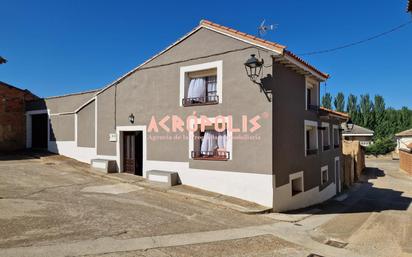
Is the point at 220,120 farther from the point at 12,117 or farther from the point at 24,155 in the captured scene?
the point at 12,117

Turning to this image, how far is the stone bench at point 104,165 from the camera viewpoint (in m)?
13.0

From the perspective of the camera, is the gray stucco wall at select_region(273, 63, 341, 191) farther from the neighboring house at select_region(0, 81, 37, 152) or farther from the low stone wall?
the low stone wall

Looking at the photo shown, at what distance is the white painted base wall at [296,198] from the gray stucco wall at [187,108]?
118 cm

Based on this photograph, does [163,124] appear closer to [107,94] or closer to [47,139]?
[107,94]

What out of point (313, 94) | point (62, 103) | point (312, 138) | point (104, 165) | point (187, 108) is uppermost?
point (313, 94)

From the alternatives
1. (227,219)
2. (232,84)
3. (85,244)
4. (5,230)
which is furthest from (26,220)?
(232,84)

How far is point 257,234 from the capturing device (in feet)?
22.8

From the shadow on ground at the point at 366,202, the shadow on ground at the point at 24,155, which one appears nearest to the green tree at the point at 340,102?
the shadow on ground at the point at 366,202

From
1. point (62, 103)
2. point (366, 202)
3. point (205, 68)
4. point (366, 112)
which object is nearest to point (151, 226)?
point (205, 68)

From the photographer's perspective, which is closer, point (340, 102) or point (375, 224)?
point (375, 224)

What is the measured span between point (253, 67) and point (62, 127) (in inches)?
476

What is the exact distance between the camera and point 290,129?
1090 centimetres

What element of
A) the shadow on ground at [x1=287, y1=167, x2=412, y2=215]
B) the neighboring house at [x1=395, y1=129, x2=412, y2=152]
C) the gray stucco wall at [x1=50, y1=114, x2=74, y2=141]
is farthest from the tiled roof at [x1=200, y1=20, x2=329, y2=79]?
the neighboring house at [x1=395, y1=129, x2=412, y2=152]

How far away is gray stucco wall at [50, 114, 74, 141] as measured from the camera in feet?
52.0
